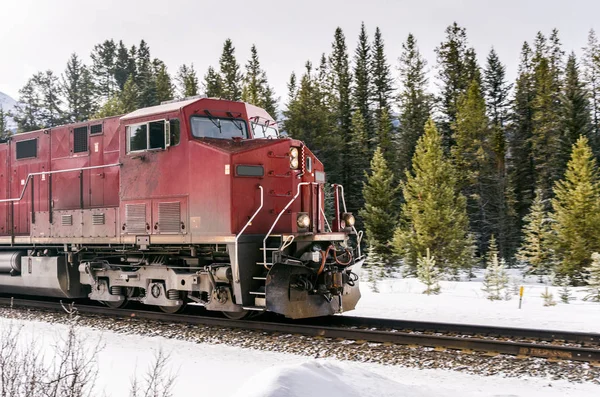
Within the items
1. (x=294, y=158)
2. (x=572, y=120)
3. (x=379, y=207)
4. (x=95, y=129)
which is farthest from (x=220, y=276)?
(x=572, y=120)

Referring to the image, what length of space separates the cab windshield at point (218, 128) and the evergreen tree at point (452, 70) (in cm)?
3743

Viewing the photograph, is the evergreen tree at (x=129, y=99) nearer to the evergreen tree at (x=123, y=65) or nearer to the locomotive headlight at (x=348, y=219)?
the evergreen tree at (x=123, y=65)

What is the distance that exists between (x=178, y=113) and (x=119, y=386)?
496 centimetres

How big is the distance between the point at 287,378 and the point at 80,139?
8.91 meters

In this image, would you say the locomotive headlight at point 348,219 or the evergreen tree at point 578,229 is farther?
the evergreen tree at point 578,229

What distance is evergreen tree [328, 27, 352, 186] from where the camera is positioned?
Answer: 4228 centimetres

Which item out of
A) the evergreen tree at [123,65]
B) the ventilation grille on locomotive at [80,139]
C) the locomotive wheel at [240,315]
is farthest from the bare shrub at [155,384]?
the evergreen tree at [123,65]

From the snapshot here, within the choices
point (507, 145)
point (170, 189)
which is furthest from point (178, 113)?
point (507, 145)

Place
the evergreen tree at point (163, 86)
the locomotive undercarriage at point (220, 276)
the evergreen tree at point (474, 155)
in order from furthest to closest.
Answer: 1. the evergreen tree at point (163, 86)
2. the evergreen tree at point (474, 155)
3. the locomotive undercarriage at point (220, 276)

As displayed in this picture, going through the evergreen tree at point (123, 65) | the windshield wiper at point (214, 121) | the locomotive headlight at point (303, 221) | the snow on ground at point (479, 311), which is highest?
the evergreen tree at point (123, 65)

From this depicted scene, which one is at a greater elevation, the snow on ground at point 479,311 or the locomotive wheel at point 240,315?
the locomotive wheel at point 240,315

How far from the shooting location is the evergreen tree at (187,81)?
54547mm

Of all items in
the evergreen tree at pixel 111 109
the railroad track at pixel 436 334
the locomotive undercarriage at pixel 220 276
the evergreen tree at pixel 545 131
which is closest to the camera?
the railroad track at pixel 436 334

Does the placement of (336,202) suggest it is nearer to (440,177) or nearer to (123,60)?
(440,177)
